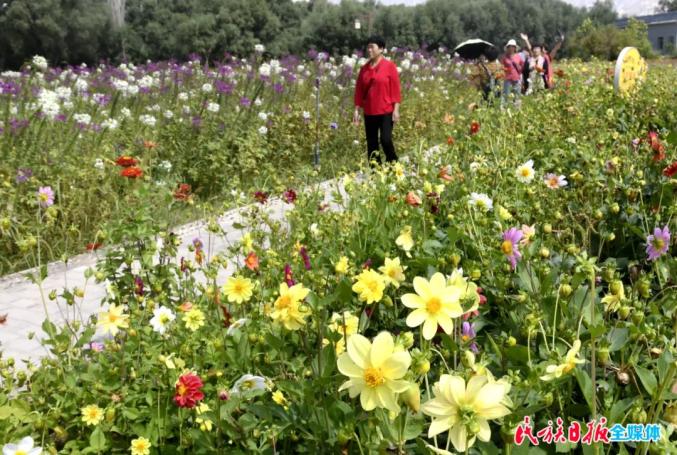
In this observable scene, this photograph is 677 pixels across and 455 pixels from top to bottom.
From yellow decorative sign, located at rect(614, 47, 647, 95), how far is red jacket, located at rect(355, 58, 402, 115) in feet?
6.81

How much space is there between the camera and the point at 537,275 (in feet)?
5.52

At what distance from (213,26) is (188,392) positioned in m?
38.8

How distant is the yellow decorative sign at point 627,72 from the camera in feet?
19.7

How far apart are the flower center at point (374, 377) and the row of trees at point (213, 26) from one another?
1063 inches

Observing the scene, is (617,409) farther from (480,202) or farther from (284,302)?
(480,202)

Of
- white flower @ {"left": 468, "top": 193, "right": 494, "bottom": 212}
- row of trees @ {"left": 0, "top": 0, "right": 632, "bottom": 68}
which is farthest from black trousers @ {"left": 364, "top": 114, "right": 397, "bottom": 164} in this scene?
row of trees @ {"left": 0, "top": 0, "right": 632, "bottom": 68}

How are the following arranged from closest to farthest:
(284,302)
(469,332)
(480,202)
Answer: (284,302) → (469,332) → (480,202)

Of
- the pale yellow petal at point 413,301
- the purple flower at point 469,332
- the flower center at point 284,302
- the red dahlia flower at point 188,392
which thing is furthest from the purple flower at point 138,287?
the pale yellow petal at point 413,301

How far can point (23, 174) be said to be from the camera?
173 inches

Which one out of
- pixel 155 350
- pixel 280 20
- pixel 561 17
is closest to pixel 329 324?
pixel 155 350

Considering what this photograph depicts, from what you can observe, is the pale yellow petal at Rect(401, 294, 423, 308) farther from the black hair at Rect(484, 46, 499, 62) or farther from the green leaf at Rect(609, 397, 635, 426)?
the black hair at Rect(484, 46, 499, 62)

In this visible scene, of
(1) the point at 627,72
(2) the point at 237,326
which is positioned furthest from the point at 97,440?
(1) the point at 627,72

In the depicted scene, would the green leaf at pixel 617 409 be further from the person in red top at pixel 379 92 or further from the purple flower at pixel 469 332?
the person in red top at pixel 379 92

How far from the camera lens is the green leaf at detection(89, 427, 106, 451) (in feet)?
5.13
